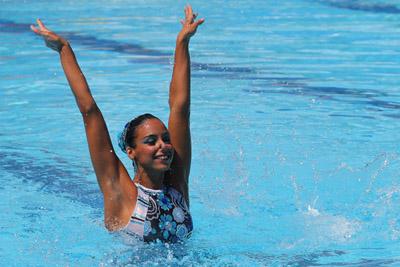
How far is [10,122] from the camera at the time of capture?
7184 mm

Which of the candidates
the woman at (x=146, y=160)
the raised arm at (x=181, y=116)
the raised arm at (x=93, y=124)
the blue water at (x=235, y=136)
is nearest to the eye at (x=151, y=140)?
the woman at (x=146, y=160)

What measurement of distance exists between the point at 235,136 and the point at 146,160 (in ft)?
9.28

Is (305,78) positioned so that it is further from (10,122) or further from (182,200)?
(182,200)

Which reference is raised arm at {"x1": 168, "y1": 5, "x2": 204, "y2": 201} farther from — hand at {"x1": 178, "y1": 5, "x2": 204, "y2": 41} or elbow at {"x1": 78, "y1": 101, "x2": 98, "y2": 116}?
elbow at {"x1": 78, "y1": 101, "x2": 98, "y2": 116}

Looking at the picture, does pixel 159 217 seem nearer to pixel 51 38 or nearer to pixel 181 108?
pixel 181 108

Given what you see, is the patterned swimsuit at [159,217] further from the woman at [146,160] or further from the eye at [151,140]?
the eye at [151,140]

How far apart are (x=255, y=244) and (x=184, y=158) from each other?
783 mm

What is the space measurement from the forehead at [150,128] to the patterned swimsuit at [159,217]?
273 mm

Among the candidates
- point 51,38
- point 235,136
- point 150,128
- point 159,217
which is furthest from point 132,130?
point 235,136

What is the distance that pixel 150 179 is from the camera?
4035 mm

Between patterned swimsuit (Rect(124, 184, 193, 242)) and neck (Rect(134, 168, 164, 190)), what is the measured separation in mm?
20

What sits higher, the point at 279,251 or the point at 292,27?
the point at 292,27

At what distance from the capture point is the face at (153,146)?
389 cm

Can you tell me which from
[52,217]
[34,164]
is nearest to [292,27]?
[34,164]
